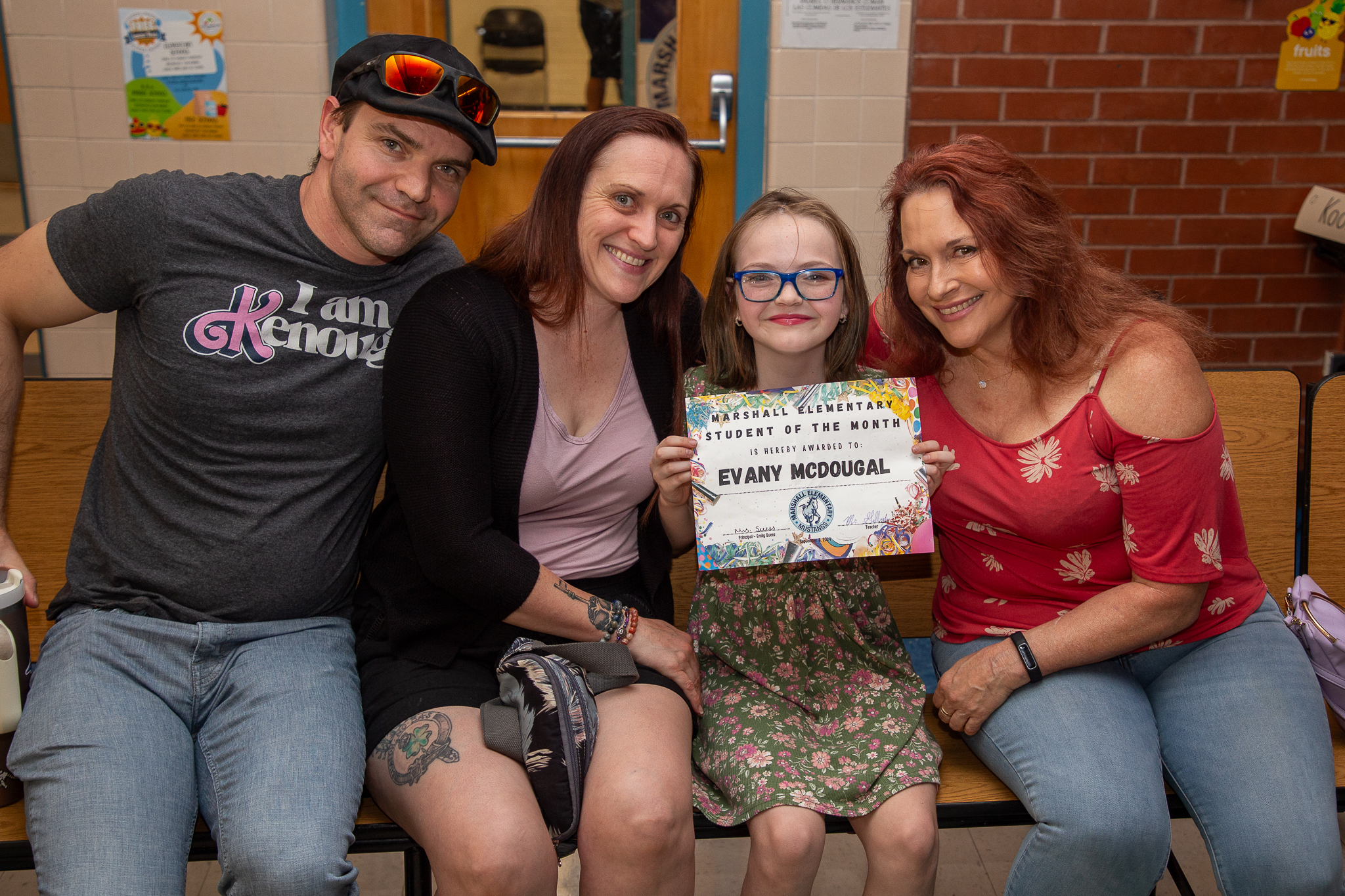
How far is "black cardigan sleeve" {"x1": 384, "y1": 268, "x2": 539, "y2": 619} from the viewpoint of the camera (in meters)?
1.77

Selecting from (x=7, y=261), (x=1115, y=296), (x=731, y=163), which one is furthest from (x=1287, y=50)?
(x=7, y=261)

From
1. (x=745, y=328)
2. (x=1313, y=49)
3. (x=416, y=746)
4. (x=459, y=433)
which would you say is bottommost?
(x=416, y=746)

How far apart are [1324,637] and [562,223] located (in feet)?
5.70

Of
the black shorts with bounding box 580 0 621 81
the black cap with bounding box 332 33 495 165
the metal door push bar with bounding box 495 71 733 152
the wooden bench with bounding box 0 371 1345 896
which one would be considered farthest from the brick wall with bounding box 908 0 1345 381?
the black cap with bounding box 332 33 495 165

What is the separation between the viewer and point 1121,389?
1816mm

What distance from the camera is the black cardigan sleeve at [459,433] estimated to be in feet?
5.80

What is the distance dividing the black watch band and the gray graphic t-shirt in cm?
135

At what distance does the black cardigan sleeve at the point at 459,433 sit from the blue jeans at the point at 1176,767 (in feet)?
3.30

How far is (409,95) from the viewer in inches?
74.4

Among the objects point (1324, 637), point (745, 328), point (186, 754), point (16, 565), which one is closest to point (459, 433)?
point (745, 328)

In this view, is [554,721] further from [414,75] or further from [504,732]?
[414,75]

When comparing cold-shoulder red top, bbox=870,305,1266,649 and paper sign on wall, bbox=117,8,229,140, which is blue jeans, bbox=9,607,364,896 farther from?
paper sign on wall, bbox=117,8,229,140

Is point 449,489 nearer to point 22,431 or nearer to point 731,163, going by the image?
point 22,431

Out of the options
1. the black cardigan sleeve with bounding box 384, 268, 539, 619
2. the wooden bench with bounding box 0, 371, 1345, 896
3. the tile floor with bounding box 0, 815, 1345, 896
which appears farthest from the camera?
the tile floor with bounding box 0, 815, 1345, 896
